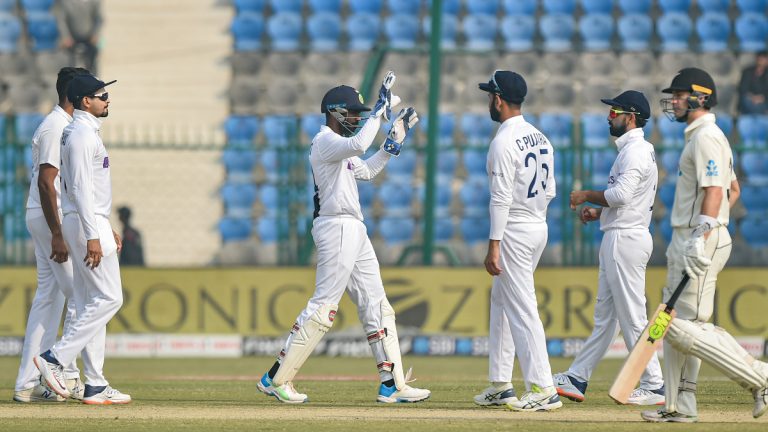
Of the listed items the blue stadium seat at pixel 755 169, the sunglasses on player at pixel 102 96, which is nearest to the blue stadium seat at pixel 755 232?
the blue stadium seat at pixel 755 169

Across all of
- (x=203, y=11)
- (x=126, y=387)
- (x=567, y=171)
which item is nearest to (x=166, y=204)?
(x=203, y=11)

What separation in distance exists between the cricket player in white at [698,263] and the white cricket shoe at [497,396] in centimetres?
114

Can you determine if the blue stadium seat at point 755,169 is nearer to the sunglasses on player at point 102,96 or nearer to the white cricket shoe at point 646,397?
the white cricket shoe at point 646,397

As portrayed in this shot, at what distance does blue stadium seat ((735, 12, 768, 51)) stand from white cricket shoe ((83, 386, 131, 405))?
1344 cm

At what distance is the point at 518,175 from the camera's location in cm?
883

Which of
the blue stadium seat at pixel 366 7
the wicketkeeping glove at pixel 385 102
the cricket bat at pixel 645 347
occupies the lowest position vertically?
the cricket bat at pixel 645 347

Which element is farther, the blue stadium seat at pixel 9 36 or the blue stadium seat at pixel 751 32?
the blue stadium seat at pixel 9 36

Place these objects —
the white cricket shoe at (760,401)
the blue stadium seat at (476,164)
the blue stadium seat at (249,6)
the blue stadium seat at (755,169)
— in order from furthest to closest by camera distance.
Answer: the blue stadium seat at (249,6)
the blue stadium seat at (476,164)
the blue stadium seat at (755,169)
the white cricket shoe at (760,401)

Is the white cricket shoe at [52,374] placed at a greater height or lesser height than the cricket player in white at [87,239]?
lesser

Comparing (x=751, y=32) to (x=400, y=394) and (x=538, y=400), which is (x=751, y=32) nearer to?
(x=400, y=394)

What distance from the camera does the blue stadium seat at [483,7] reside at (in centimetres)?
2052

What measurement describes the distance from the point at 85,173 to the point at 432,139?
683cm

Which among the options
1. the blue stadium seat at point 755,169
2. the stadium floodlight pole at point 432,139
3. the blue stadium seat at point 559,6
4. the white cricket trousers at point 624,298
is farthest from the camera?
the blue stadium seat at point 559,6

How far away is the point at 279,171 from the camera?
1544cm
